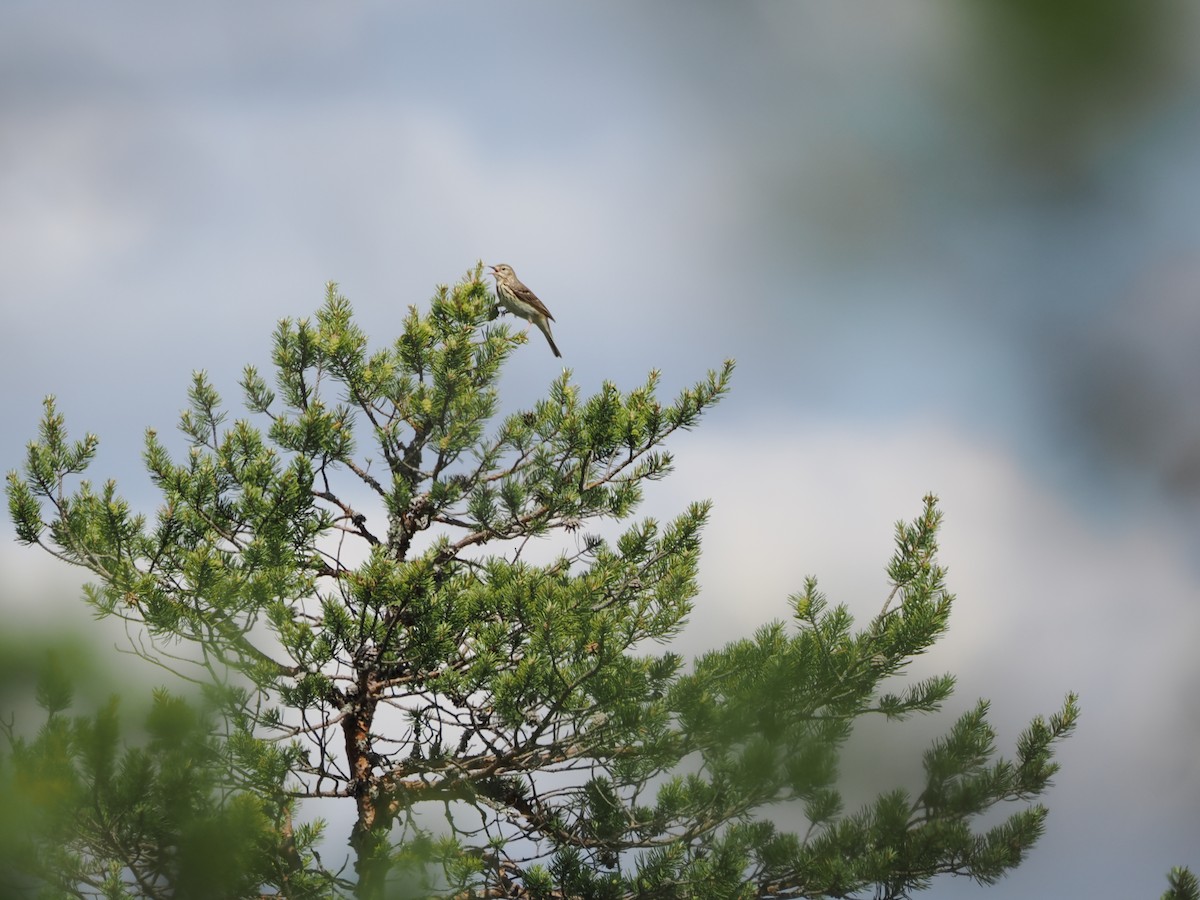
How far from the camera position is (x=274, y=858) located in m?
5.74

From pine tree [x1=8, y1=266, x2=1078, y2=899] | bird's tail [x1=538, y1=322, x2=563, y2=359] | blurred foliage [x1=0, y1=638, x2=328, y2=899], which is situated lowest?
blurred foliage [x1=0, y1=638, x2=328, y2=899]

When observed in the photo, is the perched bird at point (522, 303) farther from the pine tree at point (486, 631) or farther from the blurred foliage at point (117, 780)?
the blurred foliage at point (117, 780)

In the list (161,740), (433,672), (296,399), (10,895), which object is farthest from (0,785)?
(296,399)

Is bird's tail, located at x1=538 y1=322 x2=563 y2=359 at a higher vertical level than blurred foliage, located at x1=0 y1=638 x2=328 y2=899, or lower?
higher

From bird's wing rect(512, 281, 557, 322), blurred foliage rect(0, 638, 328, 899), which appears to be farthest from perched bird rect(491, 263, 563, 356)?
blurred foliage rect(0, 638, 328, 899)

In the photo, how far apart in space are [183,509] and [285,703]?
1206mm

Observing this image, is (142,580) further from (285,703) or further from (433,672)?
(433,672)

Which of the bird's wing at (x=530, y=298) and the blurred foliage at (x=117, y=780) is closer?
the blurred foliage at (x=117, y=780)

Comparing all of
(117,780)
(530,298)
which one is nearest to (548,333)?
(530,298)

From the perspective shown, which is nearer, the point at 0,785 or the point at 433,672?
the point at 0,785

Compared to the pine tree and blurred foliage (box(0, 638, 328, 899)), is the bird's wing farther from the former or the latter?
blurred foliage (box(0, 638, 328, 899))

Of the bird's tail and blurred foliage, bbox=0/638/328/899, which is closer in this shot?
blurred foliage, bbox=0/638/328/899

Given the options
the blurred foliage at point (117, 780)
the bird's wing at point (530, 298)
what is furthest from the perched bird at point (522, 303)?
the blurred foliage at point (117, 780)

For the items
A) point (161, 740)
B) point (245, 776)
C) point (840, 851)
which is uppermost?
point (245, 776)
